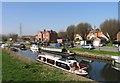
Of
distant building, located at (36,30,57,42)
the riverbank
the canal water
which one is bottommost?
the canal water

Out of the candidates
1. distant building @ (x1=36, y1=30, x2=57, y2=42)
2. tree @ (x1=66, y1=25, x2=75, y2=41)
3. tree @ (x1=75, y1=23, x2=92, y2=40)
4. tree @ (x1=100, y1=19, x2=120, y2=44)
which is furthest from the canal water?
distant building @ (x1=36, y1=30, x2=57, y2=42)

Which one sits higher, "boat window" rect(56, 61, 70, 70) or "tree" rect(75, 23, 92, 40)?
"tree" rect(75, 23, 92, 40)

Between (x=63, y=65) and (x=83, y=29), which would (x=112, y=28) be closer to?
(x=83, y=29)

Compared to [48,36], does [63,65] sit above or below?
below

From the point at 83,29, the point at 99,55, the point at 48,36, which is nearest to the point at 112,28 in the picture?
the point at 83,29

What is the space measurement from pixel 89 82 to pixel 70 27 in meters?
69.8

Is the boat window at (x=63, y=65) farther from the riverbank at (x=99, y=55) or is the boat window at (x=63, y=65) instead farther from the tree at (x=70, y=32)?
the tree at (x=70, y=32)

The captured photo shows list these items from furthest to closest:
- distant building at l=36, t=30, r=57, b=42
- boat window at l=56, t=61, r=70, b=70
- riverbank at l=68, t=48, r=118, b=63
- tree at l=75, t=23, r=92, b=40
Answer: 1. distant building at l=36, t=30, r=57, b=42
2. tree at l=75, t=23, r=92, b=40
3. riverbank at l=68, t=48, r=118, b=63
4. boat window at l=56, t=61, r=70, b=70

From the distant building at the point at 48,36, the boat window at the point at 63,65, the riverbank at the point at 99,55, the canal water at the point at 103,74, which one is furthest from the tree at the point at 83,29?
the boat window at the point at 63,65

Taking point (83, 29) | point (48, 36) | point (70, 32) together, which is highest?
point (83, 29)

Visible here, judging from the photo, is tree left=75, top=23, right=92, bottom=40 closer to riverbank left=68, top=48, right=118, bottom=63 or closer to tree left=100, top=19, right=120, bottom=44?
tree left=100, top=19, right=120, bottom=44

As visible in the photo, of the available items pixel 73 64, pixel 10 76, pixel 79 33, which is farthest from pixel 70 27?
pixel 10 76

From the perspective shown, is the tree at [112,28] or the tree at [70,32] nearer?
the tree at [112,28]

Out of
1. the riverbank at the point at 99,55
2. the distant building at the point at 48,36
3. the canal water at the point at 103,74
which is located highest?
the distant building at the point at 48,36
